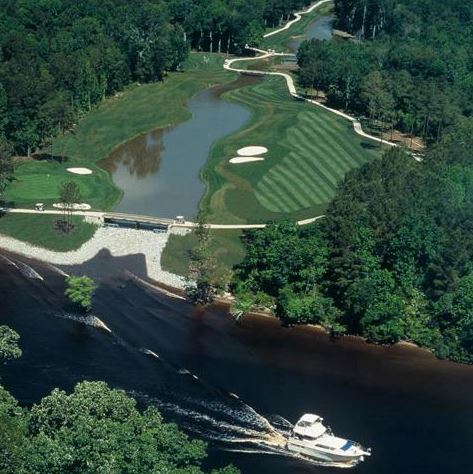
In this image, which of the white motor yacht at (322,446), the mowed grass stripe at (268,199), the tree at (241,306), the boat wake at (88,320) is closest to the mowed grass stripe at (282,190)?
the mowed grass stripe at (268,199)

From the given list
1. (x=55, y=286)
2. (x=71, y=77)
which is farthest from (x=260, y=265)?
(x=71, y=77)

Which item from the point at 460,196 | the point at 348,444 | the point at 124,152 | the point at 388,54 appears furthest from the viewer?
the point at 388,54

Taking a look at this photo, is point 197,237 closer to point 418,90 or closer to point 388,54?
point 418,90

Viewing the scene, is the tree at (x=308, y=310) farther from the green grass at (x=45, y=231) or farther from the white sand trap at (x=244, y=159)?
the white sand trap at (x=244, y=159)

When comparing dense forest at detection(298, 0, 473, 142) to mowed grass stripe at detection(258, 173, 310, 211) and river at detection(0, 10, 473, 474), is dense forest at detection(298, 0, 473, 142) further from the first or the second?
river at detection(0, 10, 473, 474)

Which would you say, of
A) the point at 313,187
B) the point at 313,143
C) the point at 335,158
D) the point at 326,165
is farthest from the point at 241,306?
the point at 313,143

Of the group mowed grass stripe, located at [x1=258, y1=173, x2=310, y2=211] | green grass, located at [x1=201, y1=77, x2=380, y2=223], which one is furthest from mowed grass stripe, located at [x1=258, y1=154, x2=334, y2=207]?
mowed grass stripe, located at [x1=258, y1=173, x2=310, y2=211]

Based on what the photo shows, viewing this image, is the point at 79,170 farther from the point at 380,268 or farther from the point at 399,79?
the point at 399,79

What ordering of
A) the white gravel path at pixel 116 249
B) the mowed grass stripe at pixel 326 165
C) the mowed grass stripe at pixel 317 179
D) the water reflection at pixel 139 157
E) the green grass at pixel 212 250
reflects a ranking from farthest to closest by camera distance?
the water reflection at pixel 139 157 → the mowed grass stripe at pixel 326 165 → the mowed grass stripe at pixel 317 179 → the green grass at pixel 212 250 → the white gravel path at pixel 116 249
